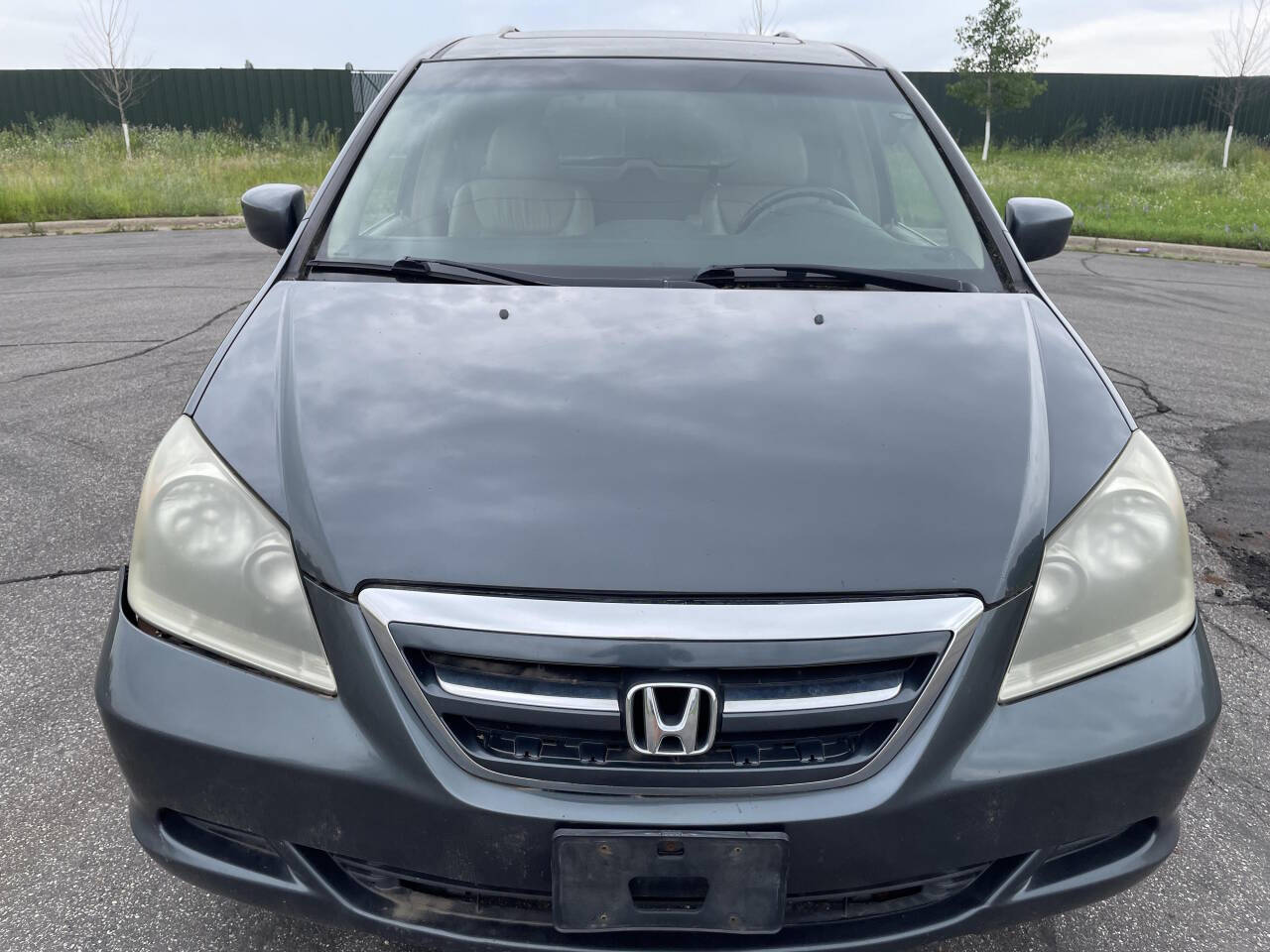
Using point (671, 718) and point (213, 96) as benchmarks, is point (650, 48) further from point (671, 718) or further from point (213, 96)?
point (213, 96)

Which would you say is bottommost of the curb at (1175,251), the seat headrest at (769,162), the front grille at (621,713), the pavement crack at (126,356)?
the curb at (1175,251)

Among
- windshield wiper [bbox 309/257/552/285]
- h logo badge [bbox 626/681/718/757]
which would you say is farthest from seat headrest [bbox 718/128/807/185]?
h logo badge [bbox 626/681/718/757]

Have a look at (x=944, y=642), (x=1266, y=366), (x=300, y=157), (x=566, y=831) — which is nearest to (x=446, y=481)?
(x=566, y=831)

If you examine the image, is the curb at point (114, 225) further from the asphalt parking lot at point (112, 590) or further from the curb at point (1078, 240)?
the asphalt parking lot at point (112, 590)

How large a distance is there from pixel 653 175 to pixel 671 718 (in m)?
1.62

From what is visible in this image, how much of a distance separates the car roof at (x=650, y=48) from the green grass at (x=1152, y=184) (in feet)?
36.3

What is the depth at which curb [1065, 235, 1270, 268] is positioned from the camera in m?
11.9

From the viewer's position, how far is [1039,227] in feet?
8.99

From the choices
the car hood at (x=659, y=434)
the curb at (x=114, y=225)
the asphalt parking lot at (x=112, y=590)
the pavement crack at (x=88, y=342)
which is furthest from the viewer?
the curb at (x=114, y=225)

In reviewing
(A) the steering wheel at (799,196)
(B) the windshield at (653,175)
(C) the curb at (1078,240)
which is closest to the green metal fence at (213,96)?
(C) the curb at (1078,240)

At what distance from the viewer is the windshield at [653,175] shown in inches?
93.4

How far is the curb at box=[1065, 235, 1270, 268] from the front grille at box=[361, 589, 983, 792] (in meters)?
11.8

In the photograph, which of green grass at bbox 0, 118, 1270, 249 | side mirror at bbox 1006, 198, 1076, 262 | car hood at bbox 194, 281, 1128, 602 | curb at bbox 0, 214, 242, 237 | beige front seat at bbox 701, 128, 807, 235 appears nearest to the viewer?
car hood at bbox 194, 281, 1128, 602

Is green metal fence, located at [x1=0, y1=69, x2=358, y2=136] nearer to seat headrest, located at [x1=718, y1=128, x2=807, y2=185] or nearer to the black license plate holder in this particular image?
seat headrest, located at [x1=718, y1=128, x2=807, y2=185]
